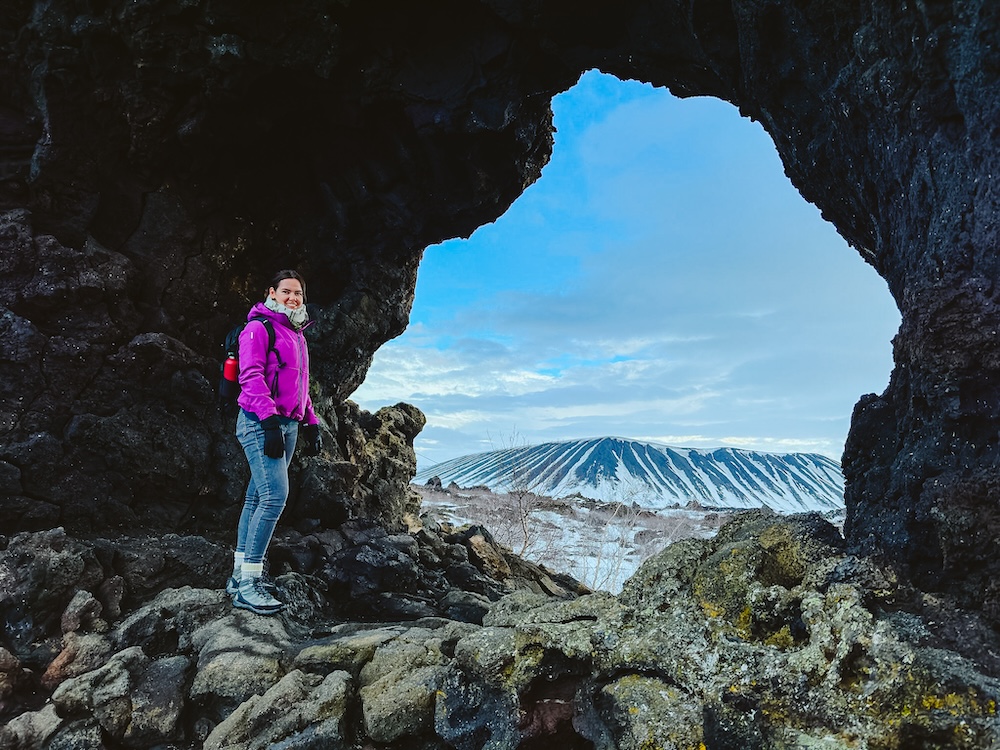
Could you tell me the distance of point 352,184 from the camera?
9.26 metres

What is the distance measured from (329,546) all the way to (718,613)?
5793mm

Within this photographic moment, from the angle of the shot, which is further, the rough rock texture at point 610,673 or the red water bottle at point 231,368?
the red water bottle at point 231,368

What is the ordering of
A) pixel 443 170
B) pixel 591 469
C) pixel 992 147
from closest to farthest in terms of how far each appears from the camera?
pixel 992 147
pixel 443 170
pixel 591 469

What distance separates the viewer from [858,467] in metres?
4.53

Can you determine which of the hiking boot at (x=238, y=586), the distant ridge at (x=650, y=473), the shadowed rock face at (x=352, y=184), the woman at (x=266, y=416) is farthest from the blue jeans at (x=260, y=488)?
the distant ridge at (x=650, y=473)

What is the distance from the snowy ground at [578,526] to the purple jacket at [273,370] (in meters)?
11.0

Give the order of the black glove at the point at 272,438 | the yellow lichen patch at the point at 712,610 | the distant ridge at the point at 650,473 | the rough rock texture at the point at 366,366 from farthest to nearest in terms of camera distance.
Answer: the distant ridge at the point at 650,473, the black glove at the point at 272,438, the yellow lichen patch at the point at 712,610, the rough rock texture at the point at 366,366

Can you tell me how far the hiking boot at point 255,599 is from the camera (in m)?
5.37

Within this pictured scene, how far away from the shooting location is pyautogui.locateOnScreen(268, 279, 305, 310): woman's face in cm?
582

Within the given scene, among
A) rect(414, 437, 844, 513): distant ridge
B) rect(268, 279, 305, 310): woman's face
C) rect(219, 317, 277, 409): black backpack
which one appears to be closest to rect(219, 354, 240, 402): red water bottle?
rect(219, 317, 277, 409): black backpack

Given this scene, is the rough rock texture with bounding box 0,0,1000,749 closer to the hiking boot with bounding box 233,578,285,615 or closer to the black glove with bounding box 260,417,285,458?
the hiking boot with bounding box 233,578,285,615

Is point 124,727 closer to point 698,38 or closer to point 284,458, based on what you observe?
point 284,458

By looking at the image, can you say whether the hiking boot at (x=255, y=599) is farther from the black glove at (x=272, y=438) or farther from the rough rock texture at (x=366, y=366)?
the black glove at (x=272, y=438)

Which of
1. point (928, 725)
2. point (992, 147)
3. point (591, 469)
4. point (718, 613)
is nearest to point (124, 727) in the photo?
point (718, 613)
